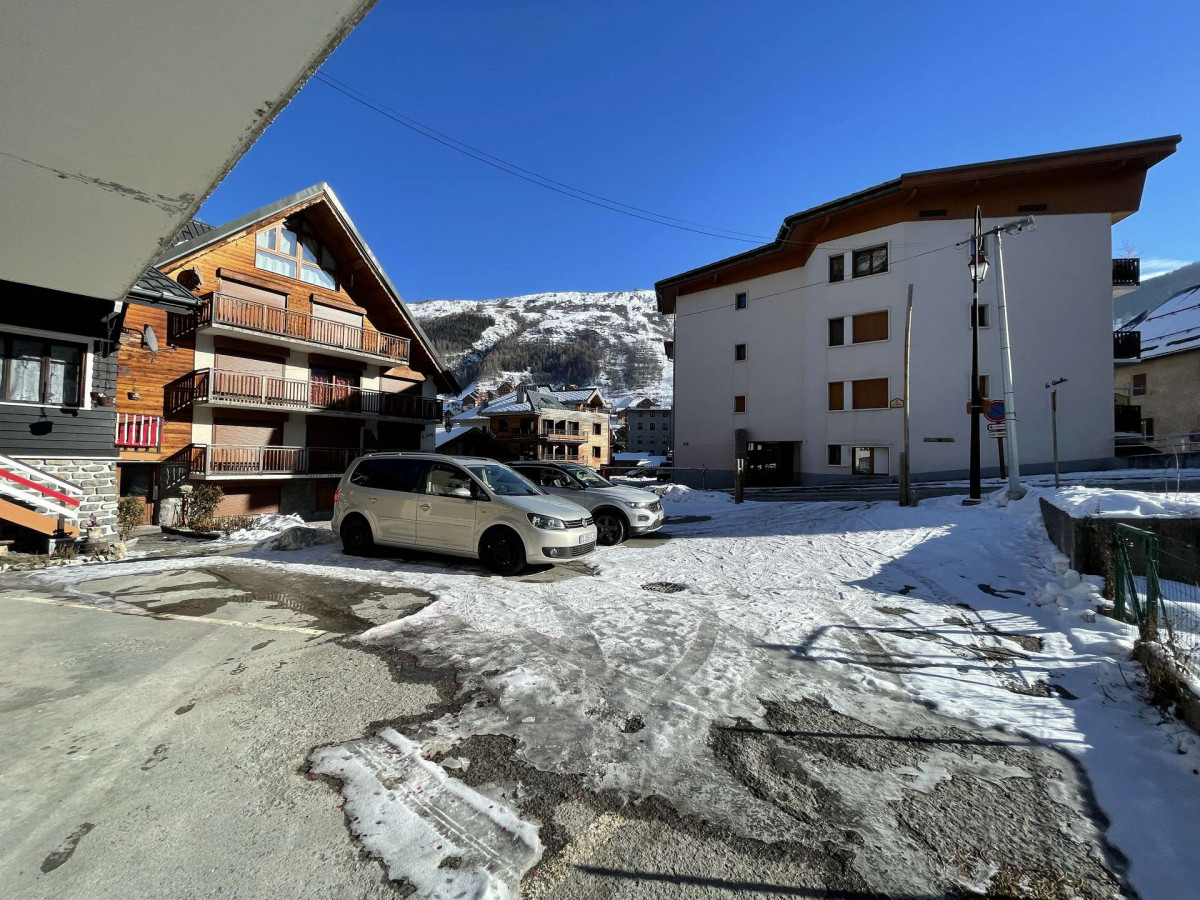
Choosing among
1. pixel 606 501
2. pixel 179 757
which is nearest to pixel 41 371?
pixel 606 501

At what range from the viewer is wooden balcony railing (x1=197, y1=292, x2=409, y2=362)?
16328 mm

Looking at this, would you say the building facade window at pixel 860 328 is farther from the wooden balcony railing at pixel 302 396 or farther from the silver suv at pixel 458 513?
the silver suv at pixel 458 513

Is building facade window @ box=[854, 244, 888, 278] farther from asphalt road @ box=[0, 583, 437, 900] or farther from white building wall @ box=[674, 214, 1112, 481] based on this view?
asphalt road @ box=[0, 583, 437, 900]

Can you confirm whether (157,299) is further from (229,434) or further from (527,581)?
(527,581)

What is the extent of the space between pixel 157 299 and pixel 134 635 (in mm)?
9874

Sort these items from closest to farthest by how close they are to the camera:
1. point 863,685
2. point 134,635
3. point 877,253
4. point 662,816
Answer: point 662,816, point 863,685, point 134,635, point 877,253

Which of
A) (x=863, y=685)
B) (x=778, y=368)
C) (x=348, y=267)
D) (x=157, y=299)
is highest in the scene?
(x=348, y=267)

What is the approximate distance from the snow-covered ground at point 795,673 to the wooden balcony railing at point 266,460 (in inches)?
399

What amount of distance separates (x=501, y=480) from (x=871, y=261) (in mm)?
24824

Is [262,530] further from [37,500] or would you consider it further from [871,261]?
[871,261]

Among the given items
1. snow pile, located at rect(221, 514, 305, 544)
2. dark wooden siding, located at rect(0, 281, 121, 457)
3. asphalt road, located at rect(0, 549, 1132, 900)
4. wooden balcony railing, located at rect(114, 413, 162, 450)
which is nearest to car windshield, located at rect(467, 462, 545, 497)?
asphalt road, located at rect(0, 549, 1132, 900)

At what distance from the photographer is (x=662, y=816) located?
2.53 m

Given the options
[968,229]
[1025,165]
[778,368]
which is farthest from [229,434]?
[1025,165]

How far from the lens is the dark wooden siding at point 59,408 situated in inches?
396
